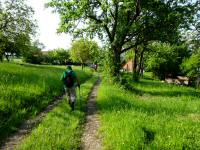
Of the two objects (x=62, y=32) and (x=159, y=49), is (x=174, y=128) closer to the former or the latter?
(x=62, y=32)

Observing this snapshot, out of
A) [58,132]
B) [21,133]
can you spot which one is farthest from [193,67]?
[21,133]

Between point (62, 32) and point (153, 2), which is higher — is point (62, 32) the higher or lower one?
the lower one

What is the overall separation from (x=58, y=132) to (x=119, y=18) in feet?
78.7

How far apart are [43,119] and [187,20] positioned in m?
20.5

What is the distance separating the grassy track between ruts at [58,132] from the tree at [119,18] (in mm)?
16818

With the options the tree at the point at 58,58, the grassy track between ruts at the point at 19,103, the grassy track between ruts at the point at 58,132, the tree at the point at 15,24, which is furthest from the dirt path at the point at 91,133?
the tree at the point at 58,58

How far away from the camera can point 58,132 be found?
11734 mm

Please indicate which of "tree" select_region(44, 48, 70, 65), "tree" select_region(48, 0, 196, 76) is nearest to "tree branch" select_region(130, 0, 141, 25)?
"tree" select_region(48, 0, 196, 76)

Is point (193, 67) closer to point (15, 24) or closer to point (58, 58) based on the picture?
point (15, 24)

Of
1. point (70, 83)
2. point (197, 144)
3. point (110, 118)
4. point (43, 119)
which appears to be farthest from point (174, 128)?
point (70, 83)

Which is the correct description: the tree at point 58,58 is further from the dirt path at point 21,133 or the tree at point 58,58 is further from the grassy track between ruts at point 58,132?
the dirt path at point 21,133

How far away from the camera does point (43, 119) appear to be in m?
14.1

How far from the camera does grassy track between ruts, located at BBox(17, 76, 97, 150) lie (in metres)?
10.2

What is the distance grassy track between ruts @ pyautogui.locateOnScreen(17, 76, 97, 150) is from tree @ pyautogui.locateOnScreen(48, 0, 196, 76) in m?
16.8
